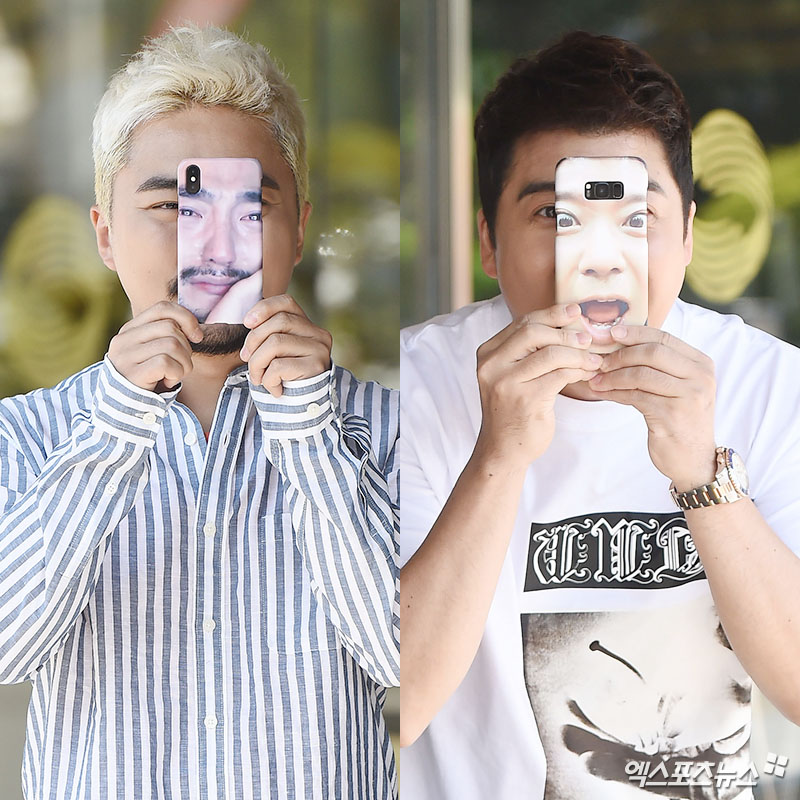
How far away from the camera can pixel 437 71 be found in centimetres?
115

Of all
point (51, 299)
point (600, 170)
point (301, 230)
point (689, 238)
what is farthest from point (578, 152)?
point (51, 299)

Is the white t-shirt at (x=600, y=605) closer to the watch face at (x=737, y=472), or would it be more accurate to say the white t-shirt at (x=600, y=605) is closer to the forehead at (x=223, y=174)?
the watch face at (x=737, y=472)

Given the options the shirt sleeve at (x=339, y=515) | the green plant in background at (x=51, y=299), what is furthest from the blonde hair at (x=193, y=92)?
the shirt sleeve at (x=339, y=515)

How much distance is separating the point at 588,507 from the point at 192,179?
0.42 m

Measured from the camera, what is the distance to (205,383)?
0.79 metres

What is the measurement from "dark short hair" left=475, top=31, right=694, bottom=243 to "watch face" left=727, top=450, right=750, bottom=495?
0.70 feet

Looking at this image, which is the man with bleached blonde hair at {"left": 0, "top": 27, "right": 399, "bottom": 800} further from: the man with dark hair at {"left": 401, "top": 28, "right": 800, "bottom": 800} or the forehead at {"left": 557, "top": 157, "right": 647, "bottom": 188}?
the forehead at {"left": 557, "top": 157, "right": 647, "bottom": 188}

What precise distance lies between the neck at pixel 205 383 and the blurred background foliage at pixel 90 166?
0.11 metres

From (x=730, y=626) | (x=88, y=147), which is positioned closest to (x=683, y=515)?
(x=730, y=626)

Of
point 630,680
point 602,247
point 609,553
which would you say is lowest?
point 630,680

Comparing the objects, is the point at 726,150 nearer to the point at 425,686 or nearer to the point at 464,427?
the point at 464,427

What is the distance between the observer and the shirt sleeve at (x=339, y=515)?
0.71 m

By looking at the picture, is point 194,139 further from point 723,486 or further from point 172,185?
point 723,486

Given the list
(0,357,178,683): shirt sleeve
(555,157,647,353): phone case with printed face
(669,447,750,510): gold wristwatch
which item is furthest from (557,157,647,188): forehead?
(0,357,178,683): shirt sleeve
